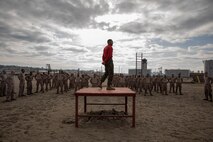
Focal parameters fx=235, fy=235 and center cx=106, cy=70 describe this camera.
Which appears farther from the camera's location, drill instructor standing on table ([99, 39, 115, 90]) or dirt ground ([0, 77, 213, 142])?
drill instructor standing on table ([99, 39, 115, 90])

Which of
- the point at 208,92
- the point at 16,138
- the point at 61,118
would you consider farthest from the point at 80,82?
the point at 16,138

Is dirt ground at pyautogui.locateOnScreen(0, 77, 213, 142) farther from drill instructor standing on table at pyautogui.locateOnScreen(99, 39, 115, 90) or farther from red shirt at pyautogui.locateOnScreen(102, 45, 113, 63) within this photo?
red shirt at pyautogui.locateOnScreen(102, 45, 113, 63)

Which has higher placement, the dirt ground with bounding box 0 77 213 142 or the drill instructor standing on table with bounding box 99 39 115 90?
the drill instructor standing on table with bounding box 99 39 115 90

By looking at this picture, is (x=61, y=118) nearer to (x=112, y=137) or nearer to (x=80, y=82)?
(x=112, y=137)

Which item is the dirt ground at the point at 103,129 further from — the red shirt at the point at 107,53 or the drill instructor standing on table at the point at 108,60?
the red shirt at the point at 107,53

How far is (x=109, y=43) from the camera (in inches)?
375

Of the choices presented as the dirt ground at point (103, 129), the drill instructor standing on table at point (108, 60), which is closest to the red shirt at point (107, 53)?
the drill instructor standing on table at point (108, 60)

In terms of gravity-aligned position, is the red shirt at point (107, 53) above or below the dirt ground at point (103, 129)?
above

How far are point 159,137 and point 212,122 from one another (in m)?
3.79

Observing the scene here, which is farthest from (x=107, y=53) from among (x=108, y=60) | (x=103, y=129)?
(x=103, y=129)

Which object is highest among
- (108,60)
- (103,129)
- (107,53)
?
(107,53)

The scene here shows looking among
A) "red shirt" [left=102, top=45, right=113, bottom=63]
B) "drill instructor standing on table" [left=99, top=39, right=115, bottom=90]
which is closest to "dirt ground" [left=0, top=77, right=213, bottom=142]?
"drill instructor standing on table" [left=99, top=39, right=115, bottom=90]

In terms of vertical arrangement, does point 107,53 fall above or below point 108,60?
above

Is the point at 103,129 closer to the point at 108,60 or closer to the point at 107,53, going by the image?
the point at 108,60
